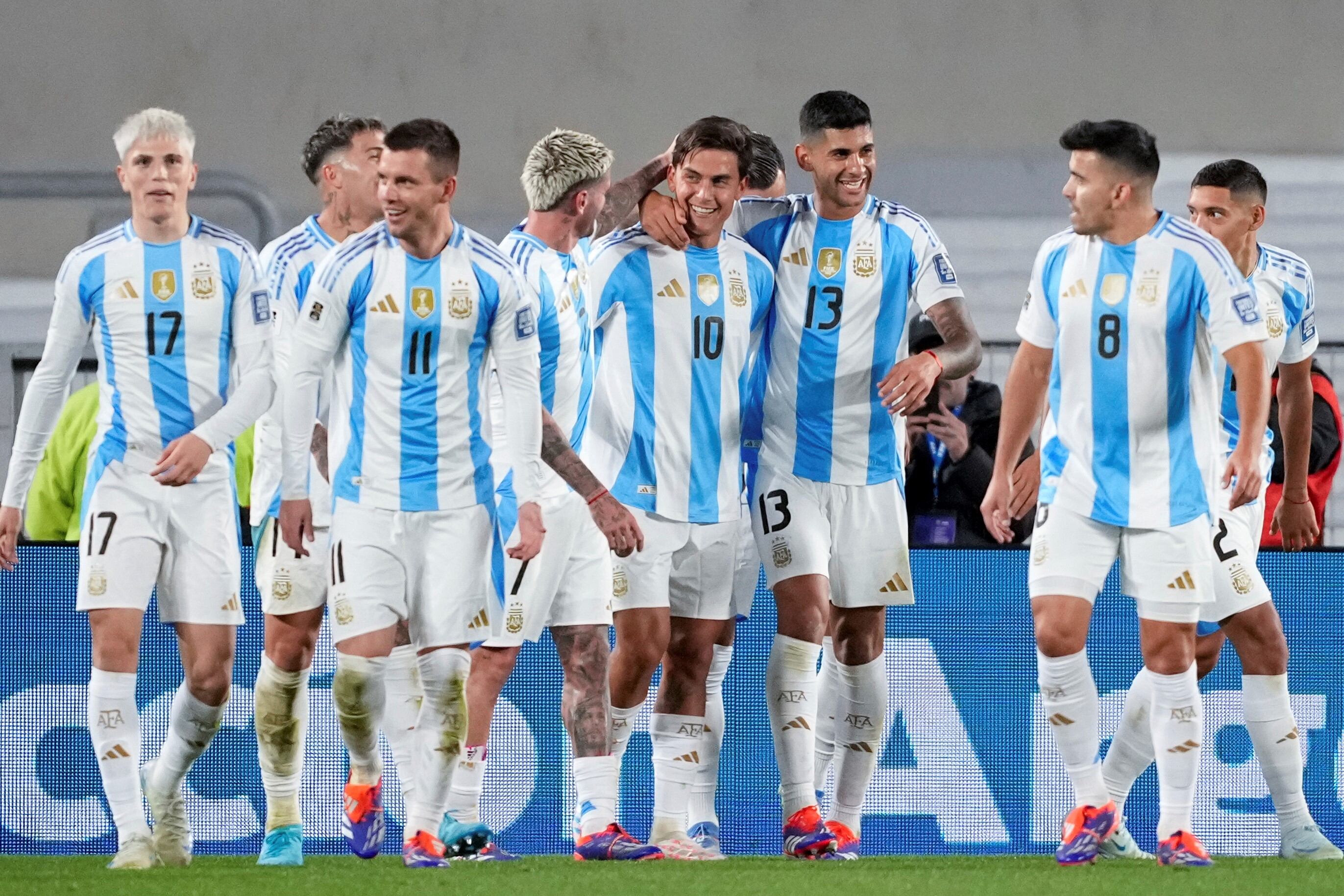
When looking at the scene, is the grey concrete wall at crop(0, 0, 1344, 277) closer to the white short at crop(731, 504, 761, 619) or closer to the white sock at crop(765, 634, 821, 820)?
the white short at crop(731, 504, 761, 619)

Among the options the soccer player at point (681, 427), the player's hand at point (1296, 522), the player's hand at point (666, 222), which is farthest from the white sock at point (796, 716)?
the player's hand at point (1296, 522)

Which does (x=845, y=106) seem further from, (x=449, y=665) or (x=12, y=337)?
(x=12, y=337)

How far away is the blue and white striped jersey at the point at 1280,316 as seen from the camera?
6.01 m

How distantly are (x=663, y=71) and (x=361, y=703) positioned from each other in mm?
7708

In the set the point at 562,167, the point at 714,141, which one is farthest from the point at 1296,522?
the point at 562,167

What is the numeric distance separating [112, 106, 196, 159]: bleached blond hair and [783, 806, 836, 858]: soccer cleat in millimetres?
2571

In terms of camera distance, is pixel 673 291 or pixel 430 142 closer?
pixel 430 142

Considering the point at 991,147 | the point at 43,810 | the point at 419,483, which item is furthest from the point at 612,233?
the point at 991,147

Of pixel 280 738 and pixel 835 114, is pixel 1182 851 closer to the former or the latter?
pixel 835 114

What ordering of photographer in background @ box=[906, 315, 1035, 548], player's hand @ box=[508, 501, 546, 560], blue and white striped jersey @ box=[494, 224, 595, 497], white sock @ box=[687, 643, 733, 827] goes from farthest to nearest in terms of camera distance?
photographer in background @ box=[906, 315, 1035, 548], white sock @ box=[687, 643, 733, 827], blue and white striped jersey @ box=[494, 224, 595, 497], player's hand @ box=[508, 501, 546, 560]

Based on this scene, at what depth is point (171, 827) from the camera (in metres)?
5.46

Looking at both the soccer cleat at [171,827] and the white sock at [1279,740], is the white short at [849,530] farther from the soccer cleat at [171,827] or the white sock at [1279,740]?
the soccer cleat at [171,827]

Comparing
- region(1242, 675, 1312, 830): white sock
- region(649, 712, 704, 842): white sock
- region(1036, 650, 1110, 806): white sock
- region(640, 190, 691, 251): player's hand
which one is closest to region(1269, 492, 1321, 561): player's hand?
region(1242, 675, 1312, 830): white sock

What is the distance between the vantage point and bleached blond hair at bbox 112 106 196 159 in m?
5.38
